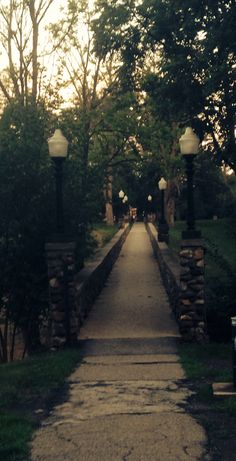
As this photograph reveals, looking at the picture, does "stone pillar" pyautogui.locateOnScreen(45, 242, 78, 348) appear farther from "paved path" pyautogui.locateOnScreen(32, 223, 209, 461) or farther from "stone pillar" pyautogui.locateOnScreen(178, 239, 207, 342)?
"stone pillar" pyautogui.locateOnScreen(178, 239, 207, 342)

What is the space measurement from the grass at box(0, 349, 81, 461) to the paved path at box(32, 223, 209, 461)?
0.18 meters

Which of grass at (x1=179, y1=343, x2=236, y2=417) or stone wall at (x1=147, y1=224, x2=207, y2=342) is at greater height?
stone wall at (x1=147, y1=224, x2=207, y2=342)

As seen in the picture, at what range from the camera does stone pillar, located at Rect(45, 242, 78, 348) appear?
42.1 feet

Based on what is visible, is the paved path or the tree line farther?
the tree line

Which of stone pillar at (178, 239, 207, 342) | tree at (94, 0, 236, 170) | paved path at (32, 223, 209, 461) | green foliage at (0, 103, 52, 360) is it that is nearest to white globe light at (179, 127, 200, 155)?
stone pillar at (178, 239, 207, 342)

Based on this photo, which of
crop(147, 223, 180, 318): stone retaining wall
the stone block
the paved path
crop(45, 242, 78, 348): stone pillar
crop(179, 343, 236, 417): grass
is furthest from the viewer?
crop(147, 223, 180, 318): stone retaining wall

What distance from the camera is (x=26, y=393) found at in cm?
884

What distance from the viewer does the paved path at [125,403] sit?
6.15m

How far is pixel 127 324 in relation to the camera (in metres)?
15.1

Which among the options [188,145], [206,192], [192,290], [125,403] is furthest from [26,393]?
[206,192]

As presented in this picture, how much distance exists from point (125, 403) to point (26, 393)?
5.62 feet

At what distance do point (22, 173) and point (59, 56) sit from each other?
12.1 m

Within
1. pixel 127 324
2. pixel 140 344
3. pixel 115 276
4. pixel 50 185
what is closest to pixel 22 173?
pixel 50 185

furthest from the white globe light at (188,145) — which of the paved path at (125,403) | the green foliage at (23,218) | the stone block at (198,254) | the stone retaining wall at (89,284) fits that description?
the green foliage at (23,218)
